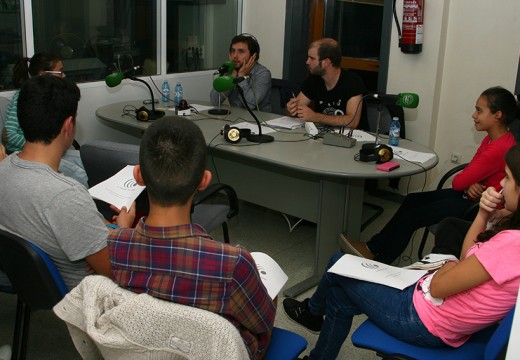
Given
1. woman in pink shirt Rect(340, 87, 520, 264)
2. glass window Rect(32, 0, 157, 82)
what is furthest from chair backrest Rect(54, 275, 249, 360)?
glass window Rect(32, 0, 157, 82)

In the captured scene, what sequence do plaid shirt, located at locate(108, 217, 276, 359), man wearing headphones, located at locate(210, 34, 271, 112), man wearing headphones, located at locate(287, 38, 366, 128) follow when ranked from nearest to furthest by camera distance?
1. plaid shirt, located at locate(108, 217, 276, 359)
2. man wearing headphones, located at locate(287, 38, 366, 128)
3. man wearing headphones, located at locate(210, 34, 271, 112)

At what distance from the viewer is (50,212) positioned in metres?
1.68

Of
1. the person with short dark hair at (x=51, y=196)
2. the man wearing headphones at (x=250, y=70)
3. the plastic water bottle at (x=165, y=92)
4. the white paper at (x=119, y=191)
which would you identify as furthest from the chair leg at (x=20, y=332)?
the plastic water bottle at (x=165, y=92)

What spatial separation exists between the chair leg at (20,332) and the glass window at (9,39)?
2.13 m

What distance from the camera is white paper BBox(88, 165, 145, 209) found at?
2291 millimetres

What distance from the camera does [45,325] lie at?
8.46 ft

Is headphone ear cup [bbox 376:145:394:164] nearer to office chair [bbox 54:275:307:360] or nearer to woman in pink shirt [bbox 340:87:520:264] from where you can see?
woman in pink shirt [bbox 340:87:520:264]

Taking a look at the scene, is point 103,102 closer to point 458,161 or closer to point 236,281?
point 458,161

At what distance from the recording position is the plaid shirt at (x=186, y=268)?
4.36 feet

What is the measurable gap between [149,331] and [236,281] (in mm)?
244

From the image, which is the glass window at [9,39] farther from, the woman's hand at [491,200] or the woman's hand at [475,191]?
the woman's hand at [491,200]

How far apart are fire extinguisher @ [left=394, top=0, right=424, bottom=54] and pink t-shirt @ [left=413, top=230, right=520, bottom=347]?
2.54m

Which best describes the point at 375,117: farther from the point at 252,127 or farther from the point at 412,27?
the point at 252,127

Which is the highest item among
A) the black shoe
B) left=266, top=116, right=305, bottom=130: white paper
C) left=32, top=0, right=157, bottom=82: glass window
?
left=32, top=0, right=157, bottom=82: glass window
